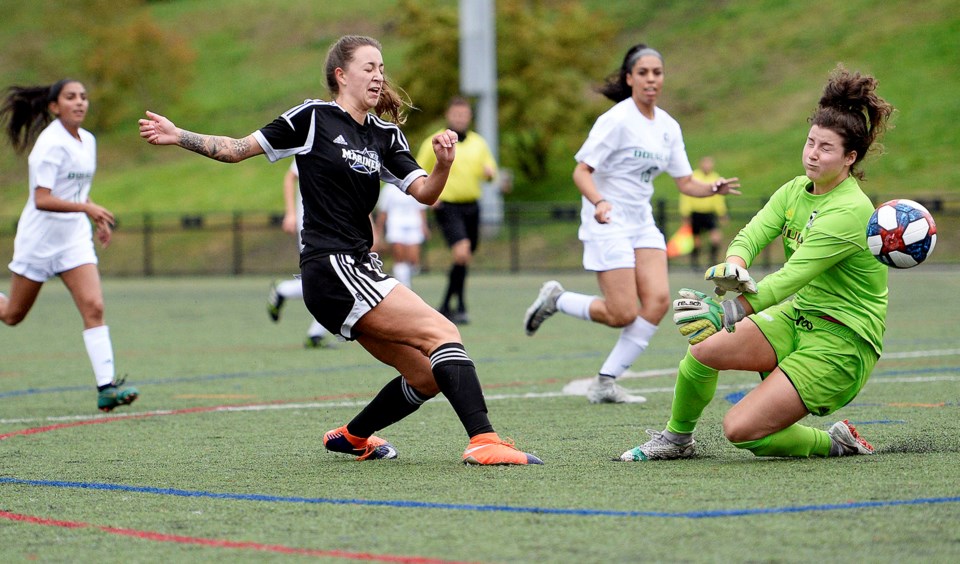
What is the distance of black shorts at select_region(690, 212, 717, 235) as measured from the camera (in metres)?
26.7

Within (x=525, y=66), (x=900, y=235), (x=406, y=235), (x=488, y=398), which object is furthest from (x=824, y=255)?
(x=525, y=66)

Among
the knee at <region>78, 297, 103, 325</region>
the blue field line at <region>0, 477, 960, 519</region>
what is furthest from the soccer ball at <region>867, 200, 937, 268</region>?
the knee at <region>78, 297, 103, 325</region>

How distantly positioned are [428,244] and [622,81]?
25.0m

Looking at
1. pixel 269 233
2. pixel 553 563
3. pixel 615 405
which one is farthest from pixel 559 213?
pixel 553 563

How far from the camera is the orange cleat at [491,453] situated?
561 cm

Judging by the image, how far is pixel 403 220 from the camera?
1556 cm

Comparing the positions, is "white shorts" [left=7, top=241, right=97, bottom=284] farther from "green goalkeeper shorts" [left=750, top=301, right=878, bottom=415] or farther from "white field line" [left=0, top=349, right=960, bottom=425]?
"green goalkeeper shorts" [left=750, top=301, right=878, bottom=415]

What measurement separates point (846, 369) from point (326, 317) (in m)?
2.26

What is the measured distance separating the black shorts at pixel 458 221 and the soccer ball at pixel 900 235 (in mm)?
9132

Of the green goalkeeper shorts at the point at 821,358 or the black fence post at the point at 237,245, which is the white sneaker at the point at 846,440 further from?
the black fence post at the point at 237,245

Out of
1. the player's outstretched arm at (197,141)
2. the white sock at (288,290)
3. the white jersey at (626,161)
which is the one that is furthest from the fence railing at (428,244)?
the player's outstretched arm at (197,141)

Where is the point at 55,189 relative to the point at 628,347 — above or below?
above

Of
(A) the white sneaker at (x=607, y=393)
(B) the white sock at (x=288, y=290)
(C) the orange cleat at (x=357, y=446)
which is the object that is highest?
(B) the white sock at (x=288, y=290)

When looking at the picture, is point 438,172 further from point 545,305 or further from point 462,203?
point 462,203
